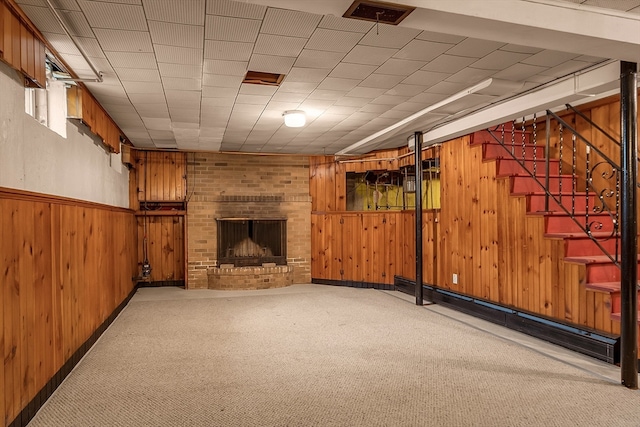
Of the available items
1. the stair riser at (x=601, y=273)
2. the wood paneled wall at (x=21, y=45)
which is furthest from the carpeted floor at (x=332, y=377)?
the wood paneled wall at (x=21, y=45)

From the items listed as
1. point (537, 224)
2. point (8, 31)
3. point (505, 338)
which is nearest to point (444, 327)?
point (505, 338)

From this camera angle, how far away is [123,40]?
281 cm

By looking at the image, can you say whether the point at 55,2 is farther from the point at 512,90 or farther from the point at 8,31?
the point at 512,90

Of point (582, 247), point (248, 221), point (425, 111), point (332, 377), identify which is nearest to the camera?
point (332, 377)

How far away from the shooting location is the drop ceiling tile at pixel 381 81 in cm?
357

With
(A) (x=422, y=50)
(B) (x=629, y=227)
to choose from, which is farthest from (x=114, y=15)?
(B) (x=629, y=227)

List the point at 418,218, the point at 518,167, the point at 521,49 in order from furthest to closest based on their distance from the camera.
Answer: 1. the point at 418,218
2. the point at 518,167
3. the point at 521,49

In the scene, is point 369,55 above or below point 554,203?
above

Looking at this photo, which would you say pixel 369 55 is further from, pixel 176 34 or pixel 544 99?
pixel 544 99

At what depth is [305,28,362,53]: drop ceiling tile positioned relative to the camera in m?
2.74

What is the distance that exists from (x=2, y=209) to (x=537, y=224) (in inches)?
169

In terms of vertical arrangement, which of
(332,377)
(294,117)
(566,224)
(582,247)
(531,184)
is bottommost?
(332,377)

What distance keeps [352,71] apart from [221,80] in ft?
3.74

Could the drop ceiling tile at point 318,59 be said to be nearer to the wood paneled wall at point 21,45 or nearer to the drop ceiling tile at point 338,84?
the drop ceiling tile at point 338,84
